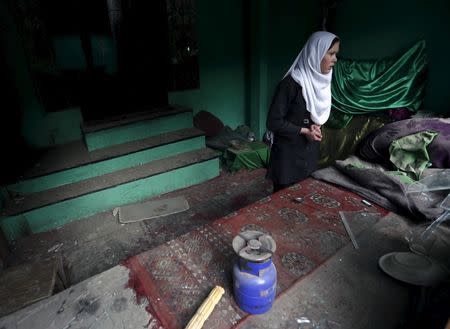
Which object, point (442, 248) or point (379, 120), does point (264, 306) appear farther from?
point (379, 120)

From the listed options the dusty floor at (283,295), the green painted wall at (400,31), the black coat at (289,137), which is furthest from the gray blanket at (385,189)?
the green painted wall at (400,31)

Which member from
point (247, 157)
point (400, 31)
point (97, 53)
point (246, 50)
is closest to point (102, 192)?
point (97, 53)

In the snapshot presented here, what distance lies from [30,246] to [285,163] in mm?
2645

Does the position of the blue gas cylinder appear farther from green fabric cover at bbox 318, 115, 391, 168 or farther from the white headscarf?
green fabric cover at bbox 318, 115, 391, 168

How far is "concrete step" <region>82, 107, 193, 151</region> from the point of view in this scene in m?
3.63

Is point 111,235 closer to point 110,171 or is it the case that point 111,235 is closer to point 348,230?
Result: point 110,171

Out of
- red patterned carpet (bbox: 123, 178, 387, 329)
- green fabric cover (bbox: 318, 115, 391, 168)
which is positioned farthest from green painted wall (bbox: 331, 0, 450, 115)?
red patterned carpet (bbox: 123, 178, 387, 329)

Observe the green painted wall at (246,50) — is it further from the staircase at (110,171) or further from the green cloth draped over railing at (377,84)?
the green cloth draped over railing at (377,84)

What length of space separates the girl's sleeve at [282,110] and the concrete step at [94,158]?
203 cm

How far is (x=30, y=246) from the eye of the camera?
2.86m

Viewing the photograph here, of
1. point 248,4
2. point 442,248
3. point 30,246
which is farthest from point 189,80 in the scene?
point 442,248

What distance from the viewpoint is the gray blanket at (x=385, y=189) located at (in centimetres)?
145

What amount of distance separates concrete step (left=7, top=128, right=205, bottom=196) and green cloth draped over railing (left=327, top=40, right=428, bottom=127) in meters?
1.97

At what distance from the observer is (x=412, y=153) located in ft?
6.01
